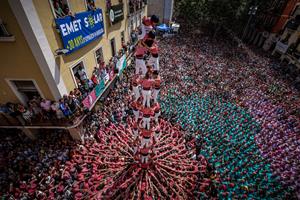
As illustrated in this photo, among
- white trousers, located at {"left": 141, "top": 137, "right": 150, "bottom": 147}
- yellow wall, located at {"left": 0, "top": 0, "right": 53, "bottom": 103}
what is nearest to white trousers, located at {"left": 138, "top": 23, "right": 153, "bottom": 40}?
white trousers, located at {"left": 141, "top": 137, "right": 150, "bottom": 147}

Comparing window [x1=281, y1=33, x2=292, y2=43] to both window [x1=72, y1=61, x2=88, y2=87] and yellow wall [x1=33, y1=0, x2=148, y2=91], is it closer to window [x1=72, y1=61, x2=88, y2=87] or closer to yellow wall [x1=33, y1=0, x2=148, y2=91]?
yellow wall [x1=33, y1=0, x2=148, y2=91]

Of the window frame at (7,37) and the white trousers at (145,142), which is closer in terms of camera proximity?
the window frame at (7,37)

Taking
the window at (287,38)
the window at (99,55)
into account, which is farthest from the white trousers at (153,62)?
the window at (287,38)

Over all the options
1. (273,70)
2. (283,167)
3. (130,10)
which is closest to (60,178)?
(283,167)

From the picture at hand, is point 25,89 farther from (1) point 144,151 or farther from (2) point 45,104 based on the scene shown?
Answer: (1) point 144,151

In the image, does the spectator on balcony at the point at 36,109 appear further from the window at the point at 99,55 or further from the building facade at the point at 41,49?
the window at the point at 99,55

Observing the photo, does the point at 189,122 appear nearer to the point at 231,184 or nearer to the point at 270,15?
Answer: the point at 231,184

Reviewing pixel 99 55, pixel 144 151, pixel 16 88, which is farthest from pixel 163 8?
pixel 144 151
